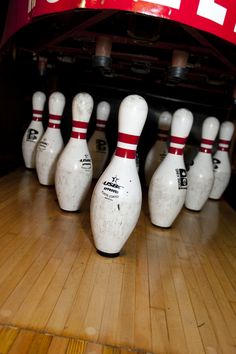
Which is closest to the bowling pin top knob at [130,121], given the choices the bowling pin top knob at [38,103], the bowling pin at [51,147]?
the bowling pin at [51,147]

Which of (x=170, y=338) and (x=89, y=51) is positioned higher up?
(x=89, y=51)

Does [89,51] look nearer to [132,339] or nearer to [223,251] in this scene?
[223,251]

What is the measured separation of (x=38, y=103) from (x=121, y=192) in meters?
1.47

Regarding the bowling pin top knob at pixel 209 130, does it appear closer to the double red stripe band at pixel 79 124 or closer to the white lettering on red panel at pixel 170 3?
the double red stripe band at pixel 79 124

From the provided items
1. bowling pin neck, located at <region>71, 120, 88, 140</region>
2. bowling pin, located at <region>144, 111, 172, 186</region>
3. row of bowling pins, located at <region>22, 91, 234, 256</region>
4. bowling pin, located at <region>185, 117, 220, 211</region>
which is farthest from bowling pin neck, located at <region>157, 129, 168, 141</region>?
row of bowling pins, located at <region>22, 91, 234, 256</region>

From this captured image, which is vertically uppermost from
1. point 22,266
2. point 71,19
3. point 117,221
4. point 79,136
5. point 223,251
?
point 71,19

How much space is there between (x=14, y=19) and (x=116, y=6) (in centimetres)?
67

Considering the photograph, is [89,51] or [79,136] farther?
[89,51]

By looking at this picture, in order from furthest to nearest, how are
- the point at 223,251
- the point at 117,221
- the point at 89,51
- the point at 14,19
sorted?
1. the point at 89,51
2. the point at 223,251
3. the point at 14,19
4. the point at 117,221

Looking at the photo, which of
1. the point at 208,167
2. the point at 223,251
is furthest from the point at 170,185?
the point at 208,167

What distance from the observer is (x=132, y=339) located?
35.4 inches

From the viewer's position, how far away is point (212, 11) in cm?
107

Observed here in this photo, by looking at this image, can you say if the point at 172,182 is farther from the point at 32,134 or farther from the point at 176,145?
the point at 32,134

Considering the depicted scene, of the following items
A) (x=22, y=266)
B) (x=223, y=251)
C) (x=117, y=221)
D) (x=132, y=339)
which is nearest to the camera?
(x=132, y=339)
